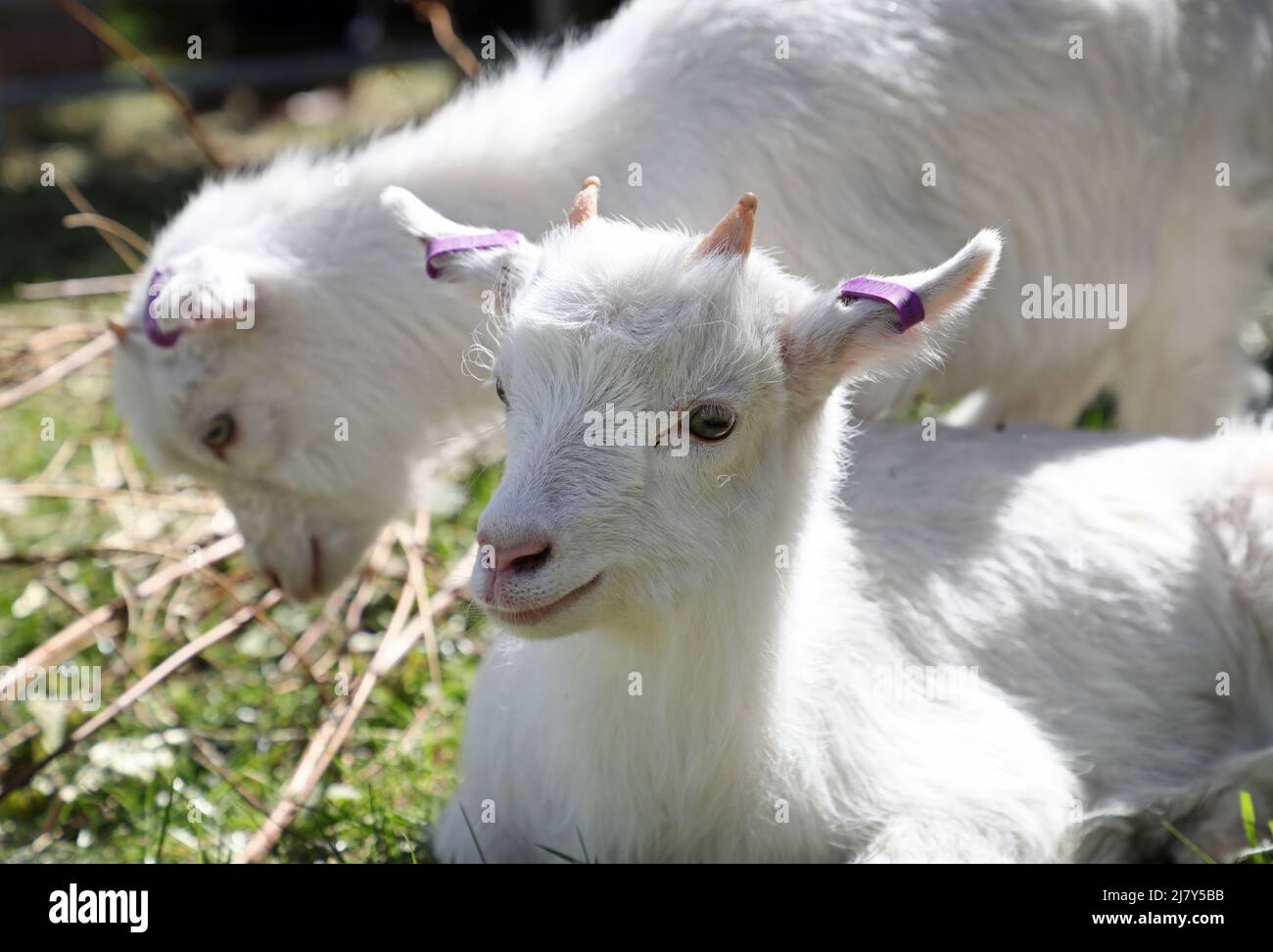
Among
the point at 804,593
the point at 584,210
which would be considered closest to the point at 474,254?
the point at 584,210

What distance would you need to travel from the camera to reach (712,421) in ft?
9.64

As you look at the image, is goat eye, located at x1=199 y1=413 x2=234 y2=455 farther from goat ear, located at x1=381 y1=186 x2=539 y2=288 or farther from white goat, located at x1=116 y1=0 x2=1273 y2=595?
goat ear, located at x1=381 y1=186 x2=539 y2=288

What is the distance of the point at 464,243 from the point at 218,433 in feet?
3.93

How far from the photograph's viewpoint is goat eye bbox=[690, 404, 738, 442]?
2924mm

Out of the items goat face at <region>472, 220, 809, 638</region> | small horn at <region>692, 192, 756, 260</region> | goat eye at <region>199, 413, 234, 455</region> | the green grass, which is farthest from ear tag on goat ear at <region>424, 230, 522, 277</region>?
goat eye at <region>199, 413, 234, 455</region>

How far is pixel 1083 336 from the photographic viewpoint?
4758 mm

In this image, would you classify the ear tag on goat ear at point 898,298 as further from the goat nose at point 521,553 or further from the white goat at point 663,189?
the white goat at point 663,189

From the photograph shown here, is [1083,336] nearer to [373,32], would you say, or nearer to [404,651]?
[404,651]
